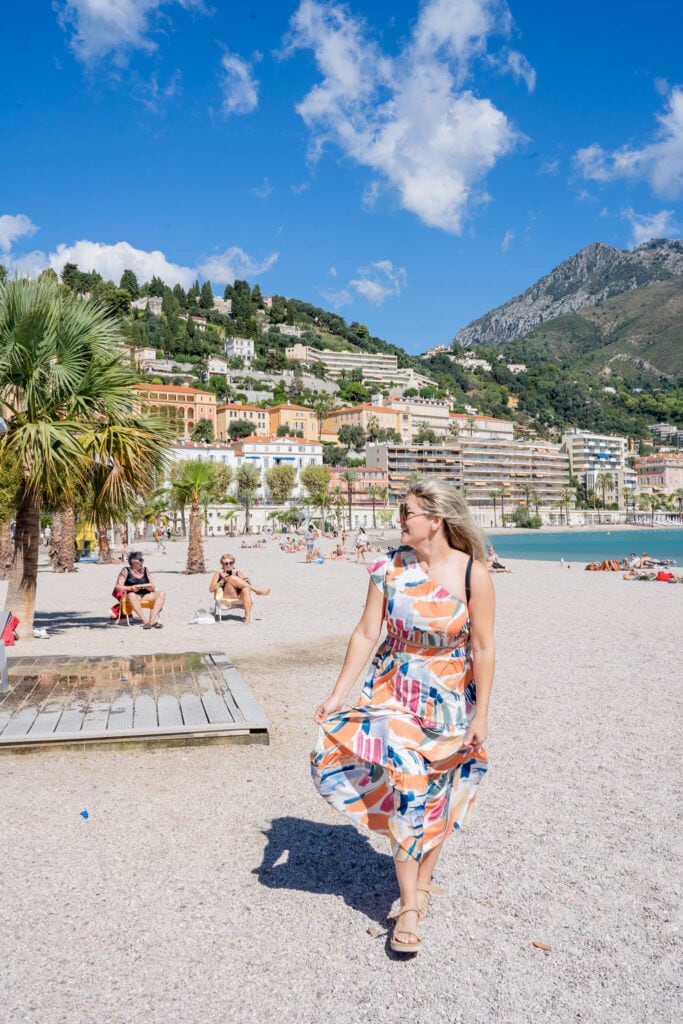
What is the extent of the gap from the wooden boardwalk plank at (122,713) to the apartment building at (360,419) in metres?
130

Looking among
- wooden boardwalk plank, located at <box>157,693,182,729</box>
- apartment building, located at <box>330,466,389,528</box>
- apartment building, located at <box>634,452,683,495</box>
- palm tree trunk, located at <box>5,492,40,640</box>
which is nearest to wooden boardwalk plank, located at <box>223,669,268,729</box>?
wooden boardwalk plank, located at <box>157,693,182,729</box>

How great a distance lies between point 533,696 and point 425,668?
15.2 feet

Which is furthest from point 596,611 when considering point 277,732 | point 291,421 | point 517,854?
point 291,421

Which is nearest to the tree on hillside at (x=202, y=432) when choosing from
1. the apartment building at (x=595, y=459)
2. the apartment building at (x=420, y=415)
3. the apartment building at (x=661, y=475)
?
the apartment building at (x=420, y=415)

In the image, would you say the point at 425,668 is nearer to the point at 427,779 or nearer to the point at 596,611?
the point at 427,779

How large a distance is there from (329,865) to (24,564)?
7427 mm

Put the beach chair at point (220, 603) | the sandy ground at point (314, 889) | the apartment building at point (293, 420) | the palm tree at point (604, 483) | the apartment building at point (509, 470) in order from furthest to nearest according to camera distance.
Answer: the palm tree at point (604, 483) → the apartment building at point (509, 470) → the apartment building at point (293, 420) → the beach chair at point (220, 603) → the sandy ground at point (314, 889)

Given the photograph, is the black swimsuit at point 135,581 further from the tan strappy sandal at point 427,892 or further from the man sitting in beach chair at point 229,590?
the tan strappy sandal at point 427,892

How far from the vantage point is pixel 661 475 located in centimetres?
A: 15612

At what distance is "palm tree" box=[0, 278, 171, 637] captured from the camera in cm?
879

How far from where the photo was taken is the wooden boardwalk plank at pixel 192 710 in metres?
5.36

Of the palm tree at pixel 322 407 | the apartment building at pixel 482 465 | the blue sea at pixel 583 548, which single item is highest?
the palm tree at pixel 322 407

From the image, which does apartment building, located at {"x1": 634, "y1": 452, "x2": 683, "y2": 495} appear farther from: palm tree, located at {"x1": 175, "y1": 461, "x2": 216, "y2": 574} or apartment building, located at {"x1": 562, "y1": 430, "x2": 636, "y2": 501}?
palm tree, located at {"x1": 175, "y1": 461, "x2": 216, "y2": 574}

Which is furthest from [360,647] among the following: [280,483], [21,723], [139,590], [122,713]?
[280,483]
